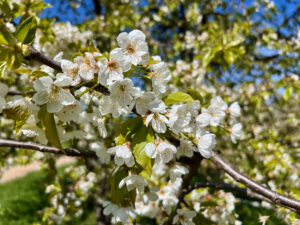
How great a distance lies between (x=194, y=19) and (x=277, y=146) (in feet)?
7.28

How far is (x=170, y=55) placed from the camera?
414cm

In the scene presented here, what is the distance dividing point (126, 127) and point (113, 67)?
0.72 ft

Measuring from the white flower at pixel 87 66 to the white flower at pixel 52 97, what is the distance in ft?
0.29

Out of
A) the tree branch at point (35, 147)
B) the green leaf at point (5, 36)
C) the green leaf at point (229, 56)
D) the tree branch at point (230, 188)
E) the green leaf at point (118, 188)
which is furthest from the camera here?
the green leaf at point (229, 56)

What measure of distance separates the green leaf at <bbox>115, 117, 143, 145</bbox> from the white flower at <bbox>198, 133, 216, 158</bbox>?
25cm

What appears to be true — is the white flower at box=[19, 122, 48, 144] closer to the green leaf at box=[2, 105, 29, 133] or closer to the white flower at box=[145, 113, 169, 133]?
the green leaf at box=[2, 105, 29, 133]

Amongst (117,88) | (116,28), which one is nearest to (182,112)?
(117,88)

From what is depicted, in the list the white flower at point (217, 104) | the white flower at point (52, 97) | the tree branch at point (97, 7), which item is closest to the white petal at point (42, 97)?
the white flower at point (52, 97)

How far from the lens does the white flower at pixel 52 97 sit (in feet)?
2.56

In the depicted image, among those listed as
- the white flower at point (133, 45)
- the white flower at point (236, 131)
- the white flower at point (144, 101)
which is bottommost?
the white flower at point (236, 131)

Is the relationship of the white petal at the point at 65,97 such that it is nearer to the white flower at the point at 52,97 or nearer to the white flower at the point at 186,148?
the white flower at the point at 52,97

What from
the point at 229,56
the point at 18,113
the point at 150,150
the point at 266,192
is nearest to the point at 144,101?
the point at 150,150

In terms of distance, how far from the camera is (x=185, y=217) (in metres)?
1.35

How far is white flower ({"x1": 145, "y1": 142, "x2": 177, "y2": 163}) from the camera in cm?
83
